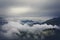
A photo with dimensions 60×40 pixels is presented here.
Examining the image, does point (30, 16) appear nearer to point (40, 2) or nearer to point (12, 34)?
point (40, 2)

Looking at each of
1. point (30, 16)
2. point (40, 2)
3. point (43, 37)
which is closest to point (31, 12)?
point (30, 16)

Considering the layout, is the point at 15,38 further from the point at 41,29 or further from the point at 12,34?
the point at 41,29

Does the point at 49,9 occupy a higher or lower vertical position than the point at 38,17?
higher

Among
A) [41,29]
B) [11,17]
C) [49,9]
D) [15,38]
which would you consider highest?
[49,9]

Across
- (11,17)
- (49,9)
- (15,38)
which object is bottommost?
(15,38)

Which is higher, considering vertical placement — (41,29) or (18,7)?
(18,7)

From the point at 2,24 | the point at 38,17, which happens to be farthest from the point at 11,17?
the point at 38,17

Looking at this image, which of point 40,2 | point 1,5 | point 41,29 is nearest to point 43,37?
point 41,29
